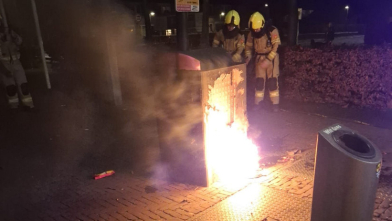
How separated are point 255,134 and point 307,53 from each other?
264cm

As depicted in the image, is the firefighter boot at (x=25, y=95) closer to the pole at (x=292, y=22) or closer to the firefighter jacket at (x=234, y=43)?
the firefighter jacket at (x=234, y=43)

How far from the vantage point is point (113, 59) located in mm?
7359

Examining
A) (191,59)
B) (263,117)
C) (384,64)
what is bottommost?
(263,117)

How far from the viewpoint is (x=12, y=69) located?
7.49 m

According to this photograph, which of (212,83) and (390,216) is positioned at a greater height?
(212,83)

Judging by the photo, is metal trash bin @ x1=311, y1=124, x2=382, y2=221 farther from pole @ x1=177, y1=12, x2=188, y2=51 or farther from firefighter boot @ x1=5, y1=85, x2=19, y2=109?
firefighter boot @ x1=5, y1=85, x2=19, y2=109

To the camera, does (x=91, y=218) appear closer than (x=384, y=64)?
Yes

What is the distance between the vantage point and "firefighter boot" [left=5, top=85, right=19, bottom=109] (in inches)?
303

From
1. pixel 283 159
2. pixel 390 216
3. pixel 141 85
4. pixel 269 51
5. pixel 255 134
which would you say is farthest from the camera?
pixel 141 85

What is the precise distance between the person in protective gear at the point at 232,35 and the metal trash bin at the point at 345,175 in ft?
17.5

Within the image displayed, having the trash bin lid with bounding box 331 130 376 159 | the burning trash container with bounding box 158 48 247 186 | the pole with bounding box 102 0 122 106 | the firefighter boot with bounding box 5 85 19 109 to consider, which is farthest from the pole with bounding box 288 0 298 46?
the firefighter boot with bounding box 5 85 19 109

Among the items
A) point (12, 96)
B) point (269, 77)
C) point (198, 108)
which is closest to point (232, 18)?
point (269, 77)

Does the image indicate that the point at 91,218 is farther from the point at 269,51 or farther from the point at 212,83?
the point at 269,51

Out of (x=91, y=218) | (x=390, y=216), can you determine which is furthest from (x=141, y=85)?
(x=390, y=216)
